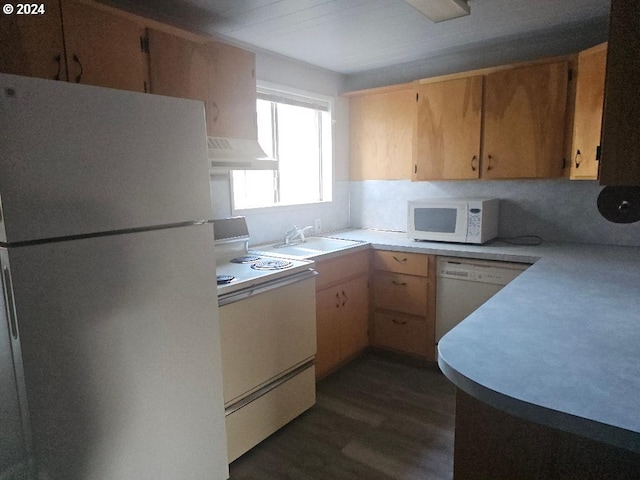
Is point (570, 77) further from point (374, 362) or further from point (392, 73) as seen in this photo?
point (374, 362)

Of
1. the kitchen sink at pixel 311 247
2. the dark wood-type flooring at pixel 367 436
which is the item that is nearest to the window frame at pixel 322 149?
the kitchen sink at pixel 311 247

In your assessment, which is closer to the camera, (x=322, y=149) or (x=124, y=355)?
(x=124, y=355)

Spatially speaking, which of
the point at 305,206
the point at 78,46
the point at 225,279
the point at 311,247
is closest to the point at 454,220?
the point at 311,247

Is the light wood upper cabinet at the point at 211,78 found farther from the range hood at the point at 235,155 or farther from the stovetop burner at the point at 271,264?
the stovetop burner at the point at 271,264

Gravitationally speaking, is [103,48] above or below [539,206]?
above

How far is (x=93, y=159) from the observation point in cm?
129

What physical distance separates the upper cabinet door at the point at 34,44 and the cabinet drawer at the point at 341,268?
1721 millimetres

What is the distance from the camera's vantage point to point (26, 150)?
1.15 metres

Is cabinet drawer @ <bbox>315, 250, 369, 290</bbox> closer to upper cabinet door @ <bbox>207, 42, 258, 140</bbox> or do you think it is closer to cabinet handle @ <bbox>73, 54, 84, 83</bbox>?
upper cabinet door @ <bbox>207, 42, 258, 140</bbox>

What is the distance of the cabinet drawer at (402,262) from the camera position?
114 inches

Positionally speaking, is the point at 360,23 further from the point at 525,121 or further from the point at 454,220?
the point at 454,220

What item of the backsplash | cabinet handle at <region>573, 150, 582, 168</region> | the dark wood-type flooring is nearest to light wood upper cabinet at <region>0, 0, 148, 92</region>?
the dark wood-type flooring

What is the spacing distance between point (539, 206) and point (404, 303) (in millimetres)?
1246

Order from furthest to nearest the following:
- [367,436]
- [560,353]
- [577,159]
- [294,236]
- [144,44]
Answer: [294,236] < [577,159] < [367,436] < [144,44] < [560,353]
